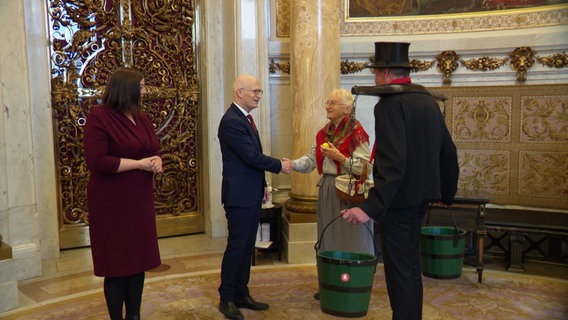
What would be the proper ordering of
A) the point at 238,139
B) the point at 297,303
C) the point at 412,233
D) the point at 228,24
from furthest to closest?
the point at 228,24
the point at 297,303
the point at 238,139
the point at 412,233

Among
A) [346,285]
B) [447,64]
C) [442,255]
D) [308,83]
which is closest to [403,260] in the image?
[346,285]

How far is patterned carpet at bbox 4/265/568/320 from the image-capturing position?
161 inches

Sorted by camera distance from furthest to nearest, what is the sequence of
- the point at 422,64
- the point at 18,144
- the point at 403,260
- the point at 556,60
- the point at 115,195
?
the point at 422,64 < the point at 556,60 < the point at 18,144 < the point at 115,195 < the point at 403,260

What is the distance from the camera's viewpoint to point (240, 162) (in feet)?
12.7

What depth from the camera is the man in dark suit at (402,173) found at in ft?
9.62

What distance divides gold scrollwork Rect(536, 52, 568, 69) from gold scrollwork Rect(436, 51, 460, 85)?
2.87ft

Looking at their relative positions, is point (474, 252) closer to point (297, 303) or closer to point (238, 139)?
point (297, 303)

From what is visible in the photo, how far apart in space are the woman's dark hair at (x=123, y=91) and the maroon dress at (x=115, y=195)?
0.05 meters

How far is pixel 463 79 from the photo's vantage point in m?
6.38

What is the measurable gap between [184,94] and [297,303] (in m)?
3.14

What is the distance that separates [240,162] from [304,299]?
1.34m

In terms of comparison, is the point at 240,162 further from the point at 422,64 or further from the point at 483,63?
the point at 483,63

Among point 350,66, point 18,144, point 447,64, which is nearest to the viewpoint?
point 18,144

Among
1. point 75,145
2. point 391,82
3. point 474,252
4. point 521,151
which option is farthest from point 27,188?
point 521,151
